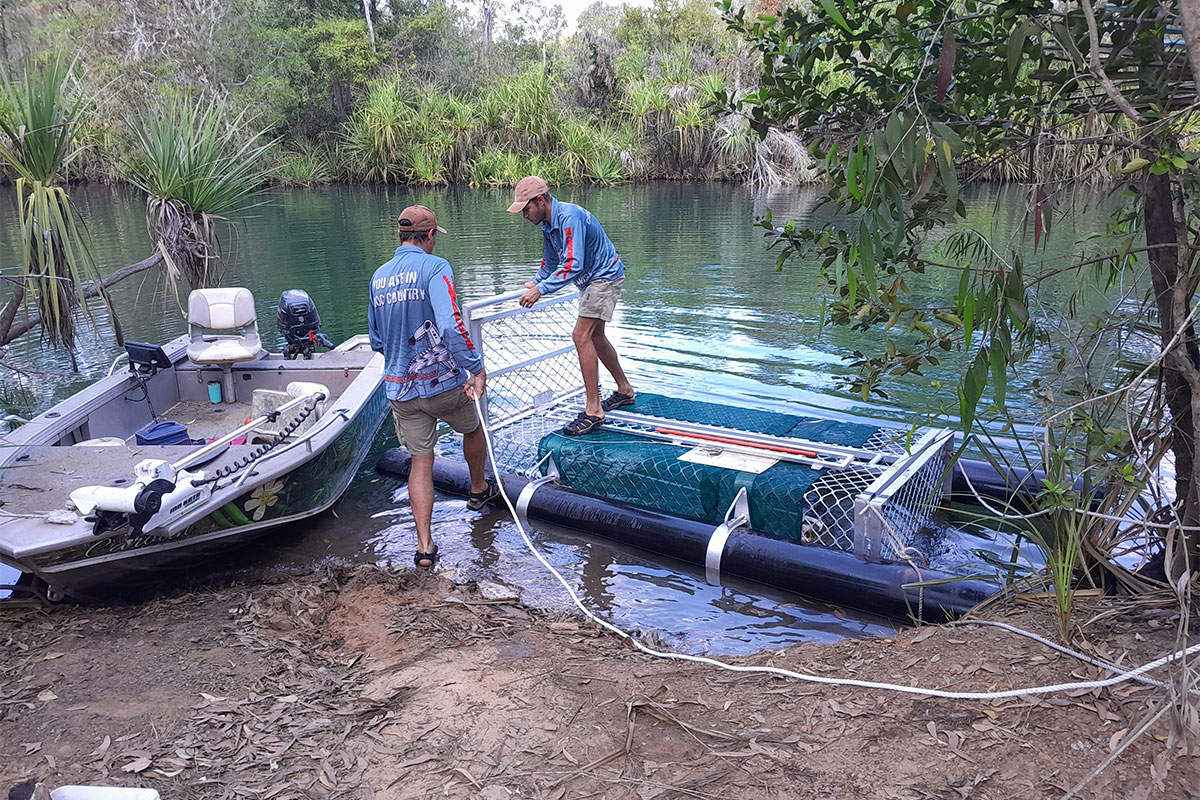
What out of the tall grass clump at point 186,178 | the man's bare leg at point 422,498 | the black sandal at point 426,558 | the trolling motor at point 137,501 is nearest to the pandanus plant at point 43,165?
the tall grass clump at point 186,178

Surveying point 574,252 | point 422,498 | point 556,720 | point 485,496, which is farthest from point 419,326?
point 556,720

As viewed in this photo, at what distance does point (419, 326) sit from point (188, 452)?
1.70m

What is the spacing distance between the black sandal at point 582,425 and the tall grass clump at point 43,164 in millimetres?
3288

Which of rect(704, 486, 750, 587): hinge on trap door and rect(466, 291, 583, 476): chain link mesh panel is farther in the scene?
rect(466, 291, 583, 476): chain link mesh panel

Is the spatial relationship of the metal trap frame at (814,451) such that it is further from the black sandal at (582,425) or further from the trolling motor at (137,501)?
the trolling motor at (137,501)

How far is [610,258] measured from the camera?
6.17m

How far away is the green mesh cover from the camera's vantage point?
5.14 m

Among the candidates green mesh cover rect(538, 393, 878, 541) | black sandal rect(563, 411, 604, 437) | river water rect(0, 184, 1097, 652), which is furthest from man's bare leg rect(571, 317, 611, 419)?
river water rect(0, 184, 1097, 652)

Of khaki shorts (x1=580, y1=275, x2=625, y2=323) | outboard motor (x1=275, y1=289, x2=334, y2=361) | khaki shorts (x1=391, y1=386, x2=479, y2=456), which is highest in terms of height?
khaki shorts (x1=580, y1=275, x2=625, y2=323)

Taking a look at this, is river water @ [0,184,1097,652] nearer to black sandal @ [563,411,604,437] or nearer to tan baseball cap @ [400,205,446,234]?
black sandal @ [563,411,604,437]

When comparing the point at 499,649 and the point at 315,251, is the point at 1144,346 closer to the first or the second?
the point at 499,649

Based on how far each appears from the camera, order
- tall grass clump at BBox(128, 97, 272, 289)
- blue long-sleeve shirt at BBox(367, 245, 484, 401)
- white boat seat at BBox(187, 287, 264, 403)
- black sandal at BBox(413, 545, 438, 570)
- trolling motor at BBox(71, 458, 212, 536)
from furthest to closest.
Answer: white boat seat at BBox(187, 287, 264, 403) < tall grass clump at BBox(128, 97, 272, 289) < black sandal at BBox(413, 545, 438, 570) < blue long-sleeve shirt at BBox(367, 245, 484, 401) < trolling motor at BBox(71, 458, 212, 536)

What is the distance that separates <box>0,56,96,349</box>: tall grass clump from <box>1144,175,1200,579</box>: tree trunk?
5.72 metres

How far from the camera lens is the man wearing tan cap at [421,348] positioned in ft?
16.7
